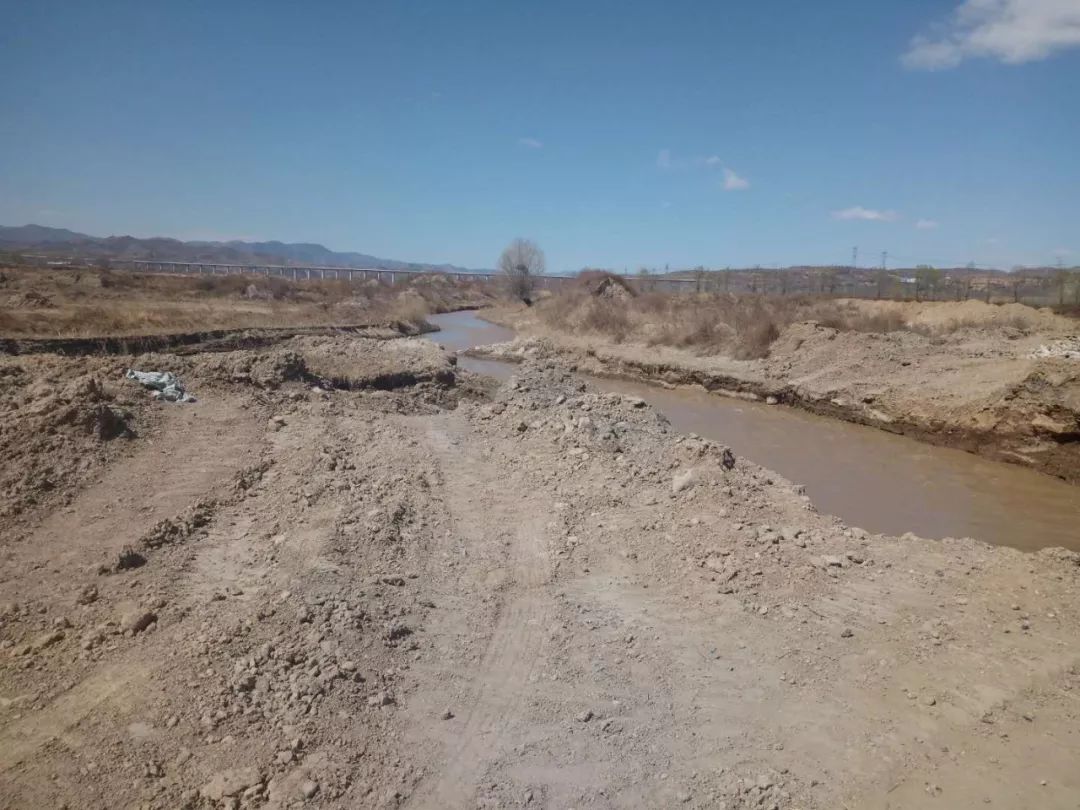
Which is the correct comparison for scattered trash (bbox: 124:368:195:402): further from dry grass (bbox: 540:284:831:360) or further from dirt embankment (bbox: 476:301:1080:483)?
dry grass (bbox: 540:284:831:360)

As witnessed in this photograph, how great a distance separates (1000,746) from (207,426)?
11200mm

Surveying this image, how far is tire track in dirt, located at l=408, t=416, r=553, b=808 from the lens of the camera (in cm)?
421

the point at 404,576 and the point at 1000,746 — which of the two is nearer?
the point at 1000,746

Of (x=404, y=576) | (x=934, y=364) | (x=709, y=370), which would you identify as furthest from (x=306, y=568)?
(x=709, y=370)

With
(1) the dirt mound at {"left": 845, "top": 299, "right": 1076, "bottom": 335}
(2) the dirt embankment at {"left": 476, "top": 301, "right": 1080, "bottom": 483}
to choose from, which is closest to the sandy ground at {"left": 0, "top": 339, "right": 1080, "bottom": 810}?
(2) the dirt embankment at {"left": 476, "top": 301, "right": 1080, "bottom": 483}

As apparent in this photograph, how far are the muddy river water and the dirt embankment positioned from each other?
60 centimetres

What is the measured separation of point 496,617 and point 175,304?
A: 32.1 meters

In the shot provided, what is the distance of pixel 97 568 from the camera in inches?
244

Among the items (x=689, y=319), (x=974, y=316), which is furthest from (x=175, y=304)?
(x=974, y=316)

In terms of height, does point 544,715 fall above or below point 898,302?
below

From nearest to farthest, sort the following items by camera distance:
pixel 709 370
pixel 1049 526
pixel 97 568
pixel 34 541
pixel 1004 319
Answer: pixel 97 568 → pixel 34 541 → pixel 1049 526 → pixel 709 370 → pixel 1004 319

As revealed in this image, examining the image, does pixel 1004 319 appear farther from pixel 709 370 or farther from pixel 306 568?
pixel 306 568

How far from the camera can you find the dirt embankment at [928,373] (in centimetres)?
1400

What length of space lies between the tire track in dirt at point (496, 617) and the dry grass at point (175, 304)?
1662 centimetres
